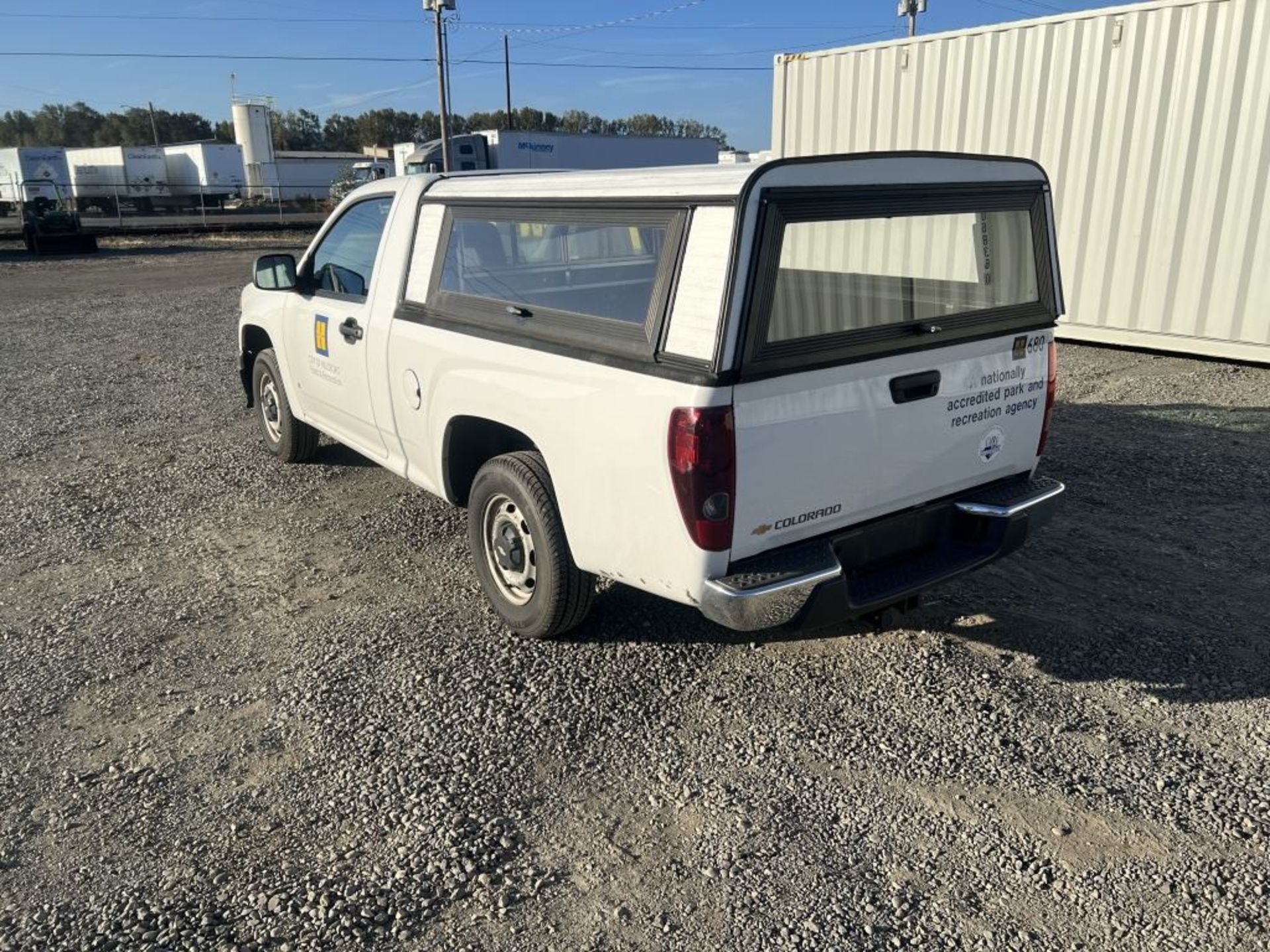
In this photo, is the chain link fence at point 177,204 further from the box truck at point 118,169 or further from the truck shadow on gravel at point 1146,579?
the truck shadow on gravel at point 1146,579

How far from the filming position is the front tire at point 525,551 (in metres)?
3.76

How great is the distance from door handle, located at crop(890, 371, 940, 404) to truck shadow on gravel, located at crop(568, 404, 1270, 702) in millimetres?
868

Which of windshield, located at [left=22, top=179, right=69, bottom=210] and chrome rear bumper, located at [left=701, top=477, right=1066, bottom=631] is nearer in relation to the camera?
chrome rear bumper, located at [left=701, top=477, right=1066, bottom=631]

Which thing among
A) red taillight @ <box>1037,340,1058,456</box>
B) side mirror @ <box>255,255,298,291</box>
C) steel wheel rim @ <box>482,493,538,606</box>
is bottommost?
steel wheel rim @ <box>482,493,538,606</box>

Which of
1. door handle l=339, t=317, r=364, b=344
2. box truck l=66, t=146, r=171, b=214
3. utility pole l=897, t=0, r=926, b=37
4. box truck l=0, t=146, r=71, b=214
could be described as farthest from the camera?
box truck l=66, t=146, r=171, b=214

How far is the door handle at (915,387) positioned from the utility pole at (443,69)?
35.8 metres

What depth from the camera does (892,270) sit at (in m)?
3.66

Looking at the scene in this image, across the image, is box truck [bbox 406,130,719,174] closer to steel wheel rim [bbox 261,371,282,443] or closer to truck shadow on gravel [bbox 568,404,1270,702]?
steel wheel rim [bbox 261,371,282,443]

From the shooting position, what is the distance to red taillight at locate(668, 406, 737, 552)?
2.99 meters

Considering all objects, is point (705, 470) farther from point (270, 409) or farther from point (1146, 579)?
point (270, 409)

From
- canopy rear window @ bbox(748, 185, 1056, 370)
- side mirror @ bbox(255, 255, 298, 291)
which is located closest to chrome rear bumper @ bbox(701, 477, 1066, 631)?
canopy rear window @ bbox(748, 185, 1056, 370)

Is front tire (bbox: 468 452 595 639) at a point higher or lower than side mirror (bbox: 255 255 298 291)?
lower

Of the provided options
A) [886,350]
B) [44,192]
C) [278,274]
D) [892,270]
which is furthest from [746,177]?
[44,192]

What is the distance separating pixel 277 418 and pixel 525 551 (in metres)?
3.30
